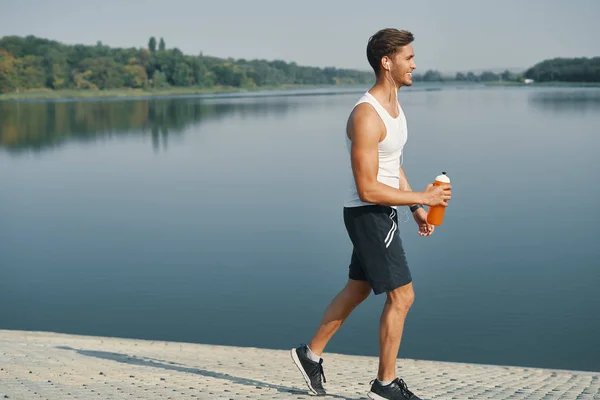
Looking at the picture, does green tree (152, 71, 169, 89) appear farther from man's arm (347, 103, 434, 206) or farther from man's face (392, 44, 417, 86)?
man's arm (347, 103, 434, 206)

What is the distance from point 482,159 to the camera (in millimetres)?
33625

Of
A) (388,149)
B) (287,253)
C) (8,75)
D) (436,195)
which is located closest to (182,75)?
(8,75)

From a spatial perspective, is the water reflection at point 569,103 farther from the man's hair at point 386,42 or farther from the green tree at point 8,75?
the green tree at point 8,75

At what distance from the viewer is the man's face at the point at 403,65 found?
15.6ft

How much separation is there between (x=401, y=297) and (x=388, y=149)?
847 millimetres

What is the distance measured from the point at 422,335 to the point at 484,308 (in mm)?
1545

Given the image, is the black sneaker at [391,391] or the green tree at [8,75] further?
the green tree at [8,75]

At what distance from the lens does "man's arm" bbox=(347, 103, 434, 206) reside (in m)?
4.66

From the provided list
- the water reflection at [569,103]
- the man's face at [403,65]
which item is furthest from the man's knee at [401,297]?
the water reflection at [569,103]

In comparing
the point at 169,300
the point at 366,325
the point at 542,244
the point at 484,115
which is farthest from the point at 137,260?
the point at 484,115

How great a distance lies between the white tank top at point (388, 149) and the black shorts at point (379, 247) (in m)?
0.09

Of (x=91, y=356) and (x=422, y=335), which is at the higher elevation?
(x=91, y=356)

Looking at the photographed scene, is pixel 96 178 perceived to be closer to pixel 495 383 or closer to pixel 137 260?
pixel 137 260

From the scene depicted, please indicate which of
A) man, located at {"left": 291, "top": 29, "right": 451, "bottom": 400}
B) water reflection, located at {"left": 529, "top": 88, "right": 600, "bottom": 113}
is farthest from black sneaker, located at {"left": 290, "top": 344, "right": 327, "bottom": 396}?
water reflection, located at {"left": 529, "top": 88, "right": 600, "bottom": 113}
